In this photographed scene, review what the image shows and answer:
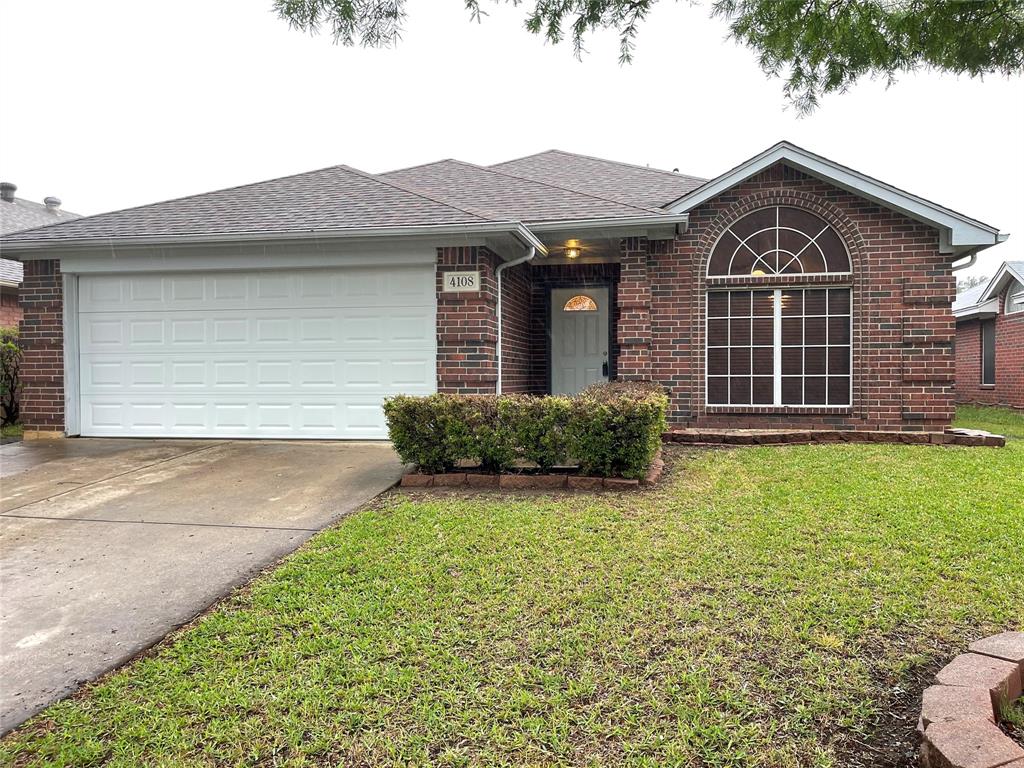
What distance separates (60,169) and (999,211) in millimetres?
48176

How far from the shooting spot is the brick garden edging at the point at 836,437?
7.93 meters

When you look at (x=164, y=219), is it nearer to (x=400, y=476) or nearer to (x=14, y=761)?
(x=400, y=476)

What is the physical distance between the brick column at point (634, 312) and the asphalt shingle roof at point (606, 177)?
2.60 feet

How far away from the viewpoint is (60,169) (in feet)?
86.5

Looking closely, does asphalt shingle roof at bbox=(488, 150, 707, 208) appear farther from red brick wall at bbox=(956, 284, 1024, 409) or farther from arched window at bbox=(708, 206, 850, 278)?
red brick wall at bbox=(956, 284, 1024, 409)

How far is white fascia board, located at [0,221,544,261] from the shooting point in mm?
7527

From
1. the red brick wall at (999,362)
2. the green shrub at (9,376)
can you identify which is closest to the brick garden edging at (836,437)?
the red brick wall at (999,362)

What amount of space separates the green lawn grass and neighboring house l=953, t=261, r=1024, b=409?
1362cm

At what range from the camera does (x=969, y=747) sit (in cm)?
187

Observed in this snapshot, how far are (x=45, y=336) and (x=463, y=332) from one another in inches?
239

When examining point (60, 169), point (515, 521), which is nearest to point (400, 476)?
point (515, 521)

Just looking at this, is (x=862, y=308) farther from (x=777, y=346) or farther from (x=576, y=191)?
(x=576, y=191)

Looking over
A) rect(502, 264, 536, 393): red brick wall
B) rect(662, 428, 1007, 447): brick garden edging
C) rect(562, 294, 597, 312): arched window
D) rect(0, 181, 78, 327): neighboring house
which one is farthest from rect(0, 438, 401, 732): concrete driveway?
rect(0, 181, 78, 327): neighboring house

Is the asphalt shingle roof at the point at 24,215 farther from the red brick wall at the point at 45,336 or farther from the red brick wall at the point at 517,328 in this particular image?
the red brick wall at the point at 517,328
